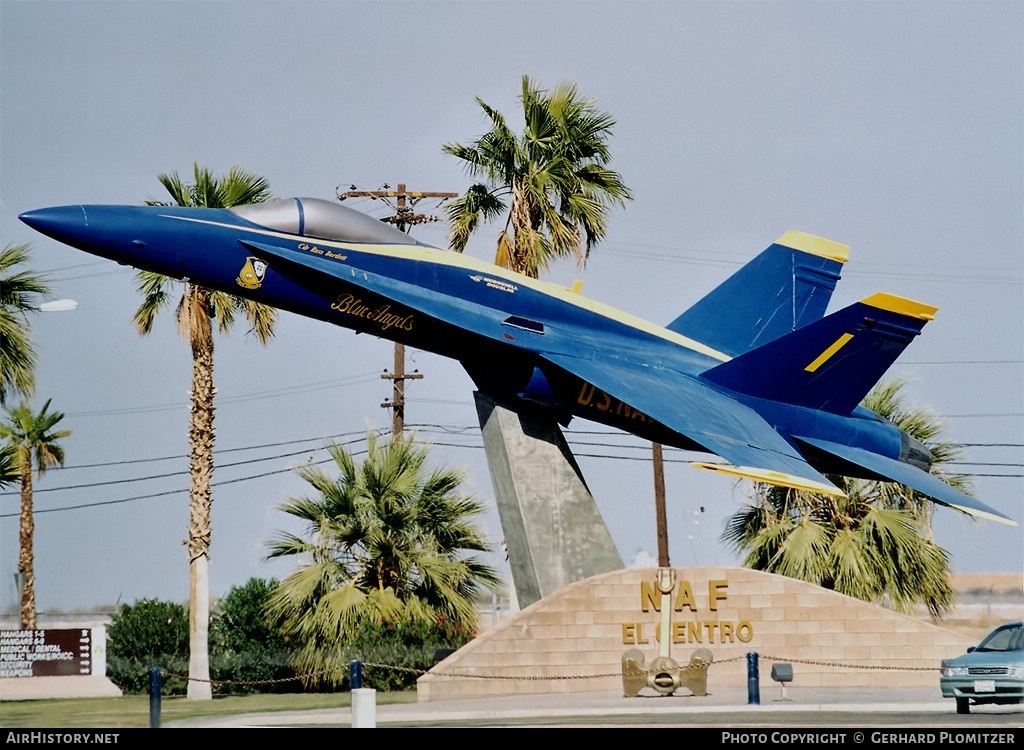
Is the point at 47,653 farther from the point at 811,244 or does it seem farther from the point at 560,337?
the point at 811,244

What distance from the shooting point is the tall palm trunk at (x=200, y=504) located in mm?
27656

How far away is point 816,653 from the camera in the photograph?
24.1m

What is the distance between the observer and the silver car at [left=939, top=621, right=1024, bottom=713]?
17.9 m

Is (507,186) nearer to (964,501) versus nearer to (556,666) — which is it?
(556,666)

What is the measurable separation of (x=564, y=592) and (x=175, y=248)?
9646mm

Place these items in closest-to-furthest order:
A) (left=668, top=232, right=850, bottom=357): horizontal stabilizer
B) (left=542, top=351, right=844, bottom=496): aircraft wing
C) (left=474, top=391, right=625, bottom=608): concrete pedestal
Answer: (left=542, top=351, right=844, bottom=496): aircraft wing < (left=668, top=232, right=850, bottom=357): horizontal stabilizer < (left=474, top=391, right=625, bottom=608): concrete pedestal

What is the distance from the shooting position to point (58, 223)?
1797cm

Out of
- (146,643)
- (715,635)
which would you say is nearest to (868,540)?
(715,635)

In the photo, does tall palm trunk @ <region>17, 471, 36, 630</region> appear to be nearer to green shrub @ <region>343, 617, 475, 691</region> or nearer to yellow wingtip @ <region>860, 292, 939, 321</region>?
green shrub @ <region>343, 617, 475, 691</region>

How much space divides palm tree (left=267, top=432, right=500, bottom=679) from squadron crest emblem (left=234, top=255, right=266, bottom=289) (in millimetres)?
10014

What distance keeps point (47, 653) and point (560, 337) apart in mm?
15202

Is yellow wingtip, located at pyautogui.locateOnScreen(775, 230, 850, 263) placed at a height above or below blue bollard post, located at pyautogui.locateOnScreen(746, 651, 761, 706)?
above

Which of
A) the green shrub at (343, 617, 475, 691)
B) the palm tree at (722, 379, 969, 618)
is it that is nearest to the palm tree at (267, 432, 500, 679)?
the green shrub at (343, 617, 475, 691)
